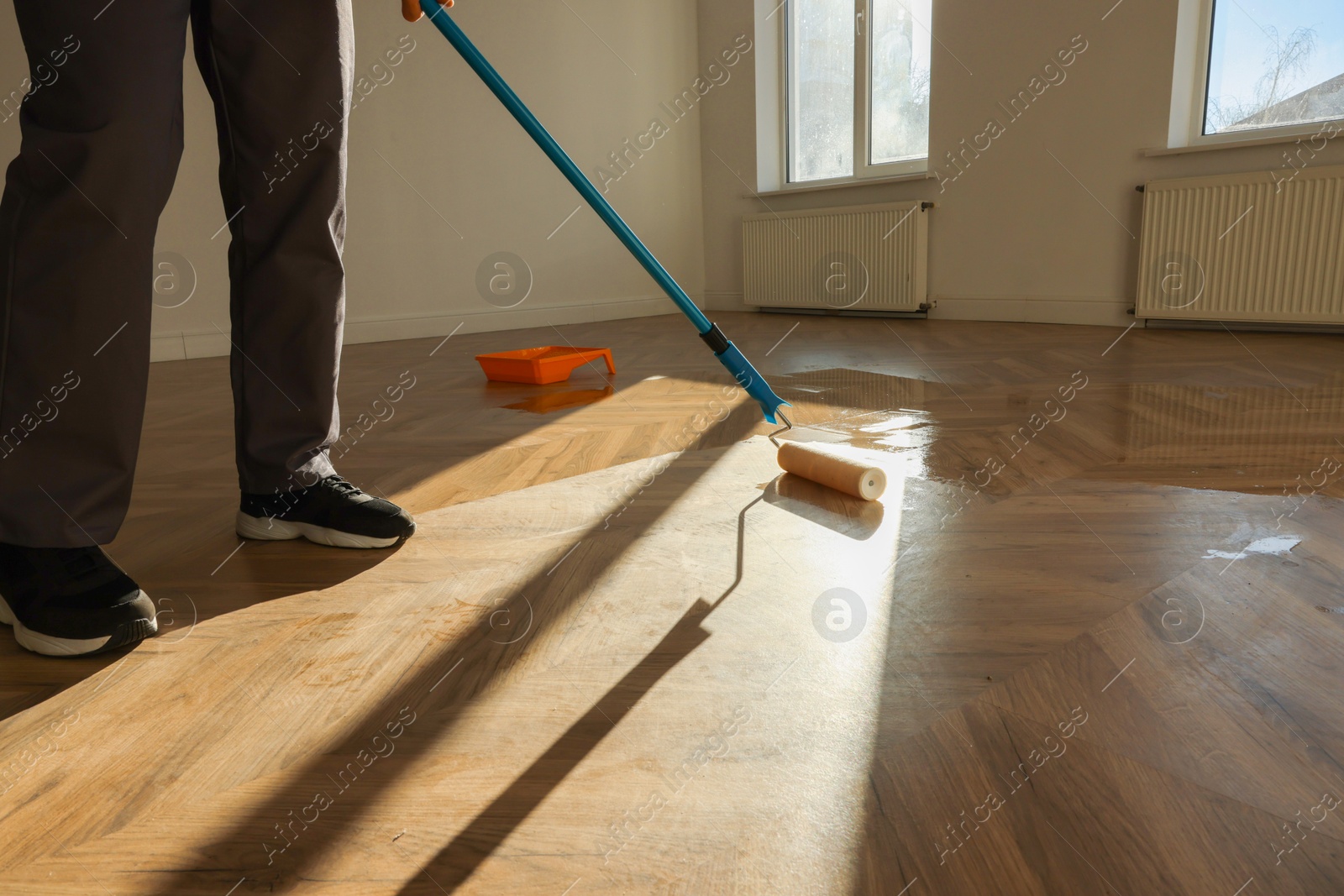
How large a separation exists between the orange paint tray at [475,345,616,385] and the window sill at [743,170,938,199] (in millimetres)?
2223

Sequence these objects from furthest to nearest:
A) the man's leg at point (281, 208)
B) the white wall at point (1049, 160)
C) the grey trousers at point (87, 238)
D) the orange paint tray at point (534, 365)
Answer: the white wall at point (1049, 160) < the orange paint tray at point (534, 365) < the man's leg at point (281, 208) < the grey trousers at point (87, 238)

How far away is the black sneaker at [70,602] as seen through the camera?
0.96 metres

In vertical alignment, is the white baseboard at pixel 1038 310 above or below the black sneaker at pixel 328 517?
below

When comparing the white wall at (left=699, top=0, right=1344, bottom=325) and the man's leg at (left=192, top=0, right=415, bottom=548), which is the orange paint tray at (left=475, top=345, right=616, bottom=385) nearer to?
the man's leg at (left=192, top=0, right=415, bottom=548)

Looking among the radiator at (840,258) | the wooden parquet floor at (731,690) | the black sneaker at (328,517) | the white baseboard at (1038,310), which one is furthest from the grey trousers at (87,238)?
the radiator at (840,258)

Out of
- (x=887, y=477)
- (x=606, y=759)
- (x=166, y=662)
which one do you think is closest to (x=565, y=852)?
(x=606, y=759)

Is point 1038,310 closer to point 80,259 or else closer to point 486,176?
point 486,176

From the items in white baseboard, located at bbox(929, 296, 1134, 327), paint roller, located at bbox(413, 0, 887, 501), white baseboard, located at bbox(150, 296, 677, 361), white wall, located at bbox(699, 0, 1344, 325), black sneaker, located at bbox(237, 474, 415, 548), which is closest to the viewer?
black sneaker, located at bbox(237, 474, 415, 548)

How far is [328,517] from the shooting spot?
→ 4.24 feet

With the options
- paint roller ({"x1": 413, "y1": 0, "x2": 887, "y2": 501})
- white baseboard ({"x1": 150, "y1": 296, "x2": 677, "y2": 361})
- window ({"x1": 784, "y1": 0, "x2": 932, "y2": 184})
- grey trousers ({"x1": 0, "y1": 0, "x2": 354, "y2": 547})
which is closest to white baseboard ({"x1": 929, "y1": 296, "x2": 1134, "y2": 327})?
window ({"x1": 784, "y1": 0, "x2": 932, "y2": 184})

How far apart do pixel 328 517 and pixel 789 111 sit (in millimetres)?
4499

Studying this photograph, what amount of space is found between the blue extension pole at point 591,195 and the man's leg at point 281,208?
212 millimetres

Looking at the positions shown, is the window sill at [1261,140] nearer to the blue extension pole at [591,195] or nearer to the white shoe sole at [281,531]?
the blue extension pole at [591,195]

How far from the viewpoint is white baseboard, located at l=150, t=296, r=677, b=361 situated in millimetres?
4090
